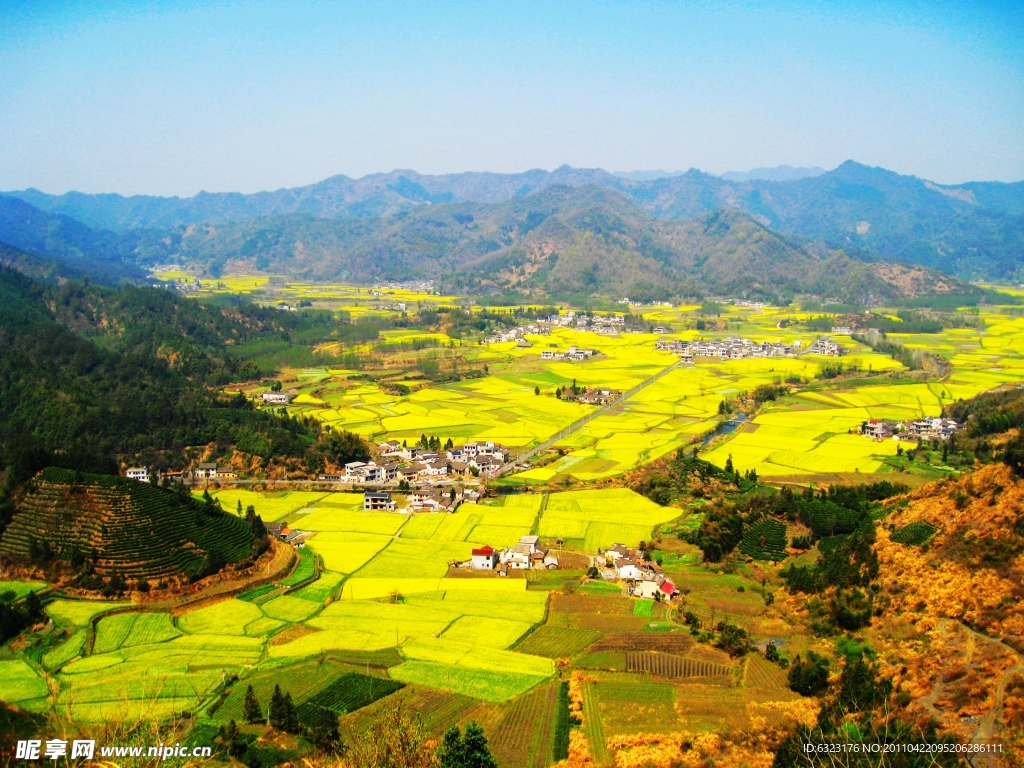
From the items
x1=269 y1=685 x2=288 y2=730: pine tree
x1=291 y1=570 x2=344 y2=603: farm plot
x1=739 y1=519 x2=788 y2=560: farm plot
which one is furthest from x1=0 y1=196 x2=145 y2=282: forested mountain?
x1=269 y1=685 x2=288 y2=730: pine tree

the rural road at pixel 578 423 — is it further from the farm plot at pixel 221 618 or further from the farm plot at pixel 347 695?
the farm plot at pixel 347 695

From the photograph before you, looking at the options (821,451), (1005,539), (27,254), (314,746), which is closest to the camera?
(314,746)

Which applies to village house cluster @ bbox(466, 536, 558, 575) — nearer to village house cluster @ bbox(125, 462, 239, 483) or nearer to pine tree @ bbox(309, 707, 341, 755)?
pine tree @ bbox(309, 707, 341, 755)

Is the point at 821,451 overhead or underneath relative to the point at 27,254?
underneath

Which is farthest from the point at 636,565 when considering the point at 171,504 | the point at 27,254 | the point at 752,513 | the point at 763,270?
the point at 763,270

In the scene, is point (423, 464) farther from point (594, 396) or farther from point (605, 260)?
point (605, 260)

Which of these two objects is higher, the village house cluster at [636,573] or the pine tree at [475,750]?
the pine tree at [475,750]

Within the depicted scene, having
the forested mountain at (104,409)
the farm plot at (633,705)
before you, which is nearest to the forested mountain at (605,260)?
the forested mountain at (104,409)

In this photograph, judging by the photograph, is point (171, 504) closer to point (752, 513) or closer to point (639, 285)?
point (752, 513)

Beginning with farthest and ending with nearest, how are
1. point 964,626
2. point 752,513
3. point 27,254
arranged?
1. point 27,254
2. point 752,513
3. point 964,626
